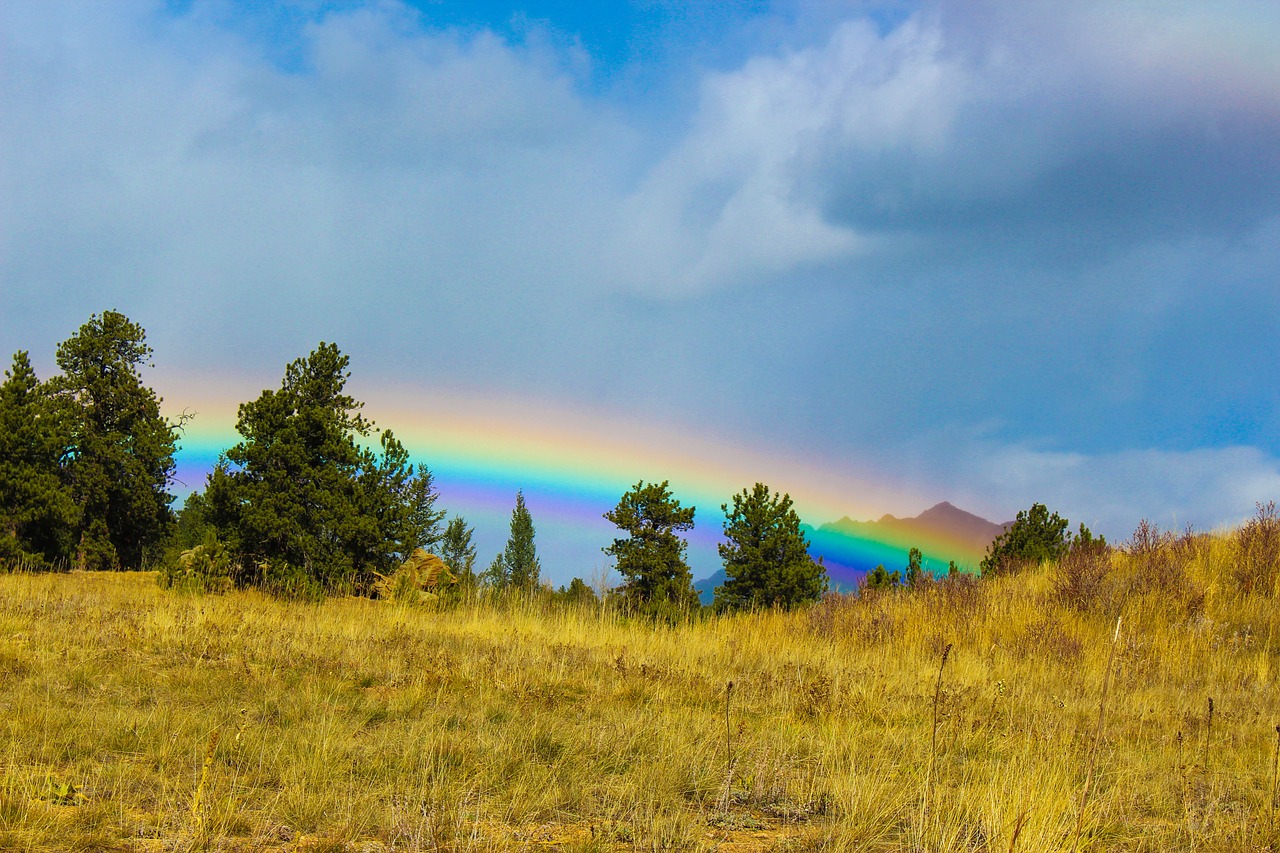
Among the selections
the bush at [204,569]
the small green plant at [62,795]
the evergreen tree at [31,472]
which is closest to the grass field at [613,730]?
the small green plant at [62,795]

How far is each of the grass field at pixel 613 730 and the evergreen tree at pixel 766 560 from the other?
360cm

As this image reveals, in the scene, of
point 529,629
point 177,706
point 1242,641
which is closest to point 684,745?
point 177,706

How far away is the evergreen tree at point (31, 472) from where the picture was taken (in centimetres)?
2227

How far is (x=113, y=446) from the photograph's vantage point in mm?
26141

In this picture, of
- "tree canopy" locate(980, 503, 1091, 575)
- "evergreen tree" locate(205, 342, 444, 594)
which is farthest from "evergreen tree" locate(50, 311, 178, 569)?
"tree canopy" locate(980, 503, 1091, 575)

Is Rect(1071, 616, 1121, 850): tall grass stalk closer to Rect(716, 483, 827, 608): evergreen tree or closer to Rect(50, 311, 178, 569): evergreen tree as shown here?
Rect(716, 483, 827, 608): evergreen tree

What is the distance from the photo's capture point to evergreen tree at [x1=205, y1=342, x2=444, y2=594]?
15.6 metres

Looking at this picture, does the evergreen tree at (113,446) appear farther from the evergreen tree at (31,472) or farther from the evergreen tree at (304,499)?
the evergreen tree at (304,499)

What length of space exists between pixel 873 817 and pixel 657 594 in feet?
33.6

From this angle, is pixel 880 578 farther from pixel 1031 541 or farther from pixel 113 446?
pixel 113 446

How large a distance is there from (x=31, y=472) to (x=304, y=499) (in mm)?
12426

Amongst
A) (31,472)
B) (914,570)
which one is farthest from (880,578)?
(31,472)

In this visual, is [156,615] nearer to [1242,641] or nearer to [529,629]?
[529,629]

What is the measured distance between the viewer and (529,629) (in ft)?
35.8
